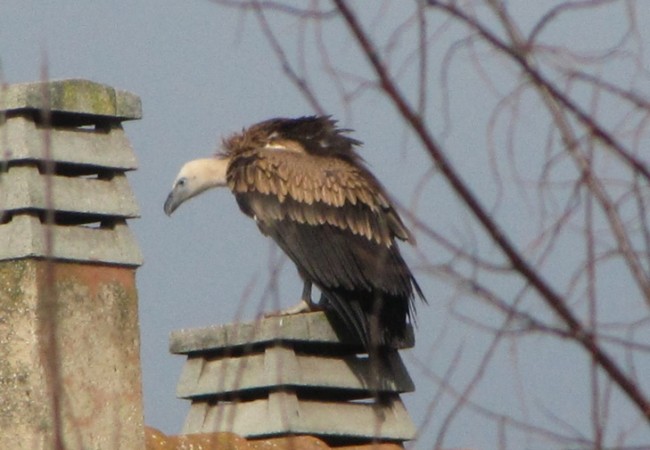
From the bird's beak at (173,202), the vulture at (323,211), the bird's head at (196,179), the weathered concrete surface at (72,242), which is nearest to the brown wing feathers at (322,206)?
the vulture at (323,211)

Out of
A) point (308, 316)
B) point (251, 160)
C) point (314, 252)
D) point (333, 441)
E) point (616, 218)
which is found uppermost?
Result: point (251, 160)

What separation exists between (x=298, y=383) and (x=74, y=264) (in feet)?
4.64

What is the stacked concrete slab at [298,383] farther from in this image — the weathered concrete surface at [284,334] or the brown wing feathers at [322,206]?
the brown wing feathers at [322,206]

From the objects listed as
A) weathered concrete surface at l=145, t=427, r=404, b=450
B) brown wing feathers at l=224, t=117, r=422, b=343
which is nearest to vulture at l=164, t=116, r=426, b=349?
brown wing feathers at l=224, t=117, r=422, b=343

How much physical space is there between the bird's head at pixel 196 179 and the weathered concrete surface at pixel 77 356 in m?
2.88

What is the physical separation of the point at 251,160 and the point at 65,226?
2543 millimetres

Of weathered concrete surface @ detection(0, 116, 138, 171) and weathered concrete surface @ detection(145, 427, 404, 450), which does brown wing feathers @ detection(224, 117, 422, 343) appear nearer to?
weathered concrete surface @ detection(145, 427, 404, 450)

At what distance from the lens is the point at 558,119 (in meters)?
2.23

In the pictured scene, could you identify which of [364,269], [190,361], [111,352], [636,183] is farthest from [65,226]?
[636,183]

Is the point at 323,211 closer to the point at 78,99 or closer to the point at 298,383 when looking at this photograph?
the point at 298,383

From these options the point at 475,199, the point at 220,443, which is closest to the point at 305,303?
the point at 220,443

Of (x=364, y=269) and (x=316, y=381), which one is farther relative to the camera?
(x=364, y=269)

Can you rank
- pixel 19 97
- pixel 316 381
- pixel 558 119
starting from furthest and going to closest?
1. pixel 316 381
2. pixel 19 97
3. pixel 558 119

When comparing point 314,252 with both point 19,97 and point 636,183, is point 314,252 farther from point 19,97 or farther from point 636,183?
point 636,183
